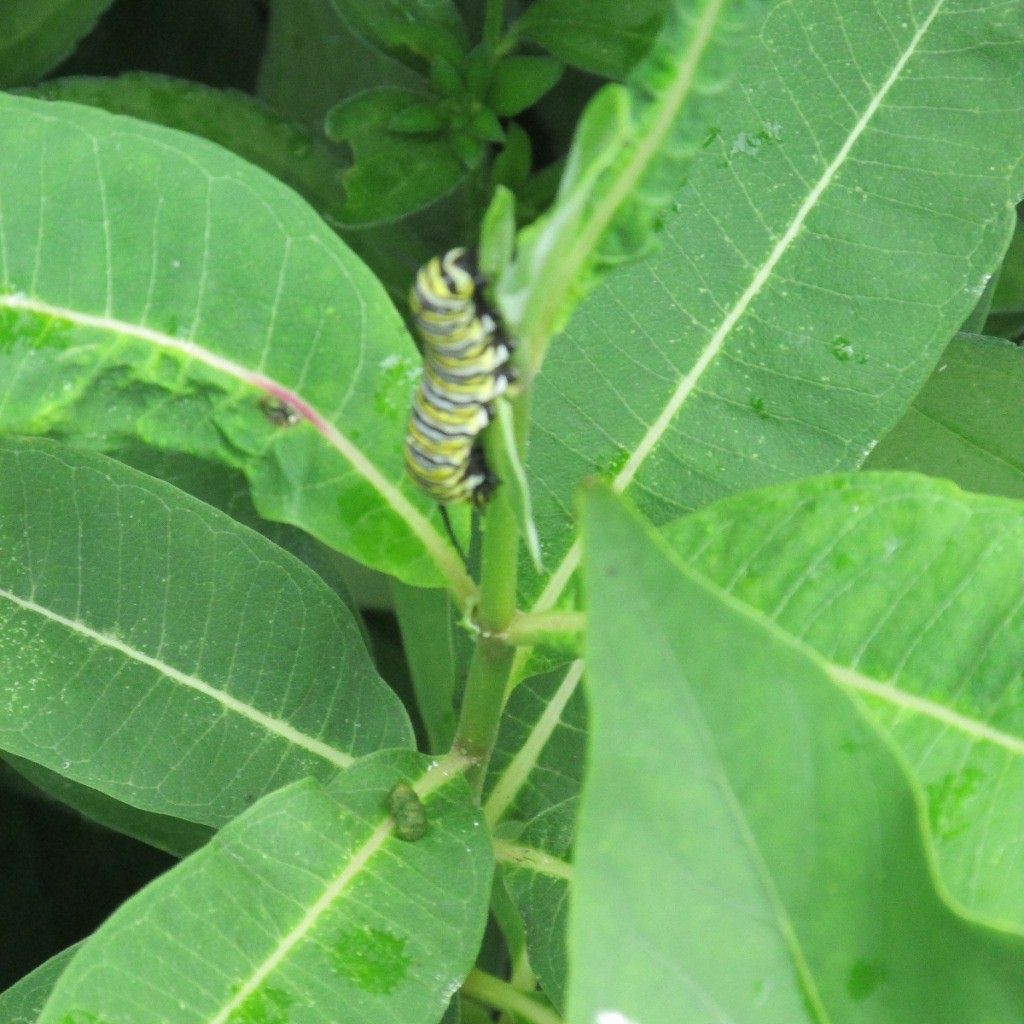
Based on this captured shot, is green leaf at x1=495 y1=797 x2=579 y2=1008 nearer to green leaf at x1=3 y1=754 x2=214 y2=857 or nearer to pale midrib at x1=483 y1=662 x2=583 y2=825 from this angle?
pale midrib at x1=483 y1=662 x2=583 y2=825

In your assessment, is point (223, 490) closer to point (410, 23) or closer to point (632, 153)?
point (410, 23)

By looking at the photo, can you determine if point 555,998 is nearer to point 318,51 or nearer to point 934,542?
point 934,542

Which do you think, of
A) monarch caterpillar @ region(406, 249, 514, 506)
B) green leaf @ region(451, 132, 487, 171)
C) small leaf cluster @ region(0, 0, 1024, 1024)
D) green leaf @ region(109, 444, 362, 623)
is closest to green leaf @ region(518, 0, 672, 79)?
small leaf cluster @ region(0, 0, 1024, 1024)

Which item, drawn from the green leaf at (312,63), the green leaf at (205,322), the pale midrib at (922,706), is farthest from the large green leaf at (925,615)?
the green leaf at (312,63)

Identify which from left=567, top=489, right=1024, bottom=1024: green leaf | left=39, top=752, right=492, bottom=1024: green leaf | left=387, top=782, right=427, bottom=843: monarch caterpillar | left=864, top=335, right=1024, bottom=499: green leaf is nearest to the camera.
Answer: left=567, top=489, right=1024, bottom=1024: green leaf

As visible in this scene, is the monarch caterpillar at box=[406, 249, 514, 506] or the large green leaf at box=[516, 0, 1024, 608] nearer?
the monarch caterpillar at box=[406, 249, 514, 506]

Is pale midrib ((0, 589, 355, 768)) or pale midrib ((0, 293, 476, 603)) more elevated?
pale midrib ((0, 293, 476, 603))
